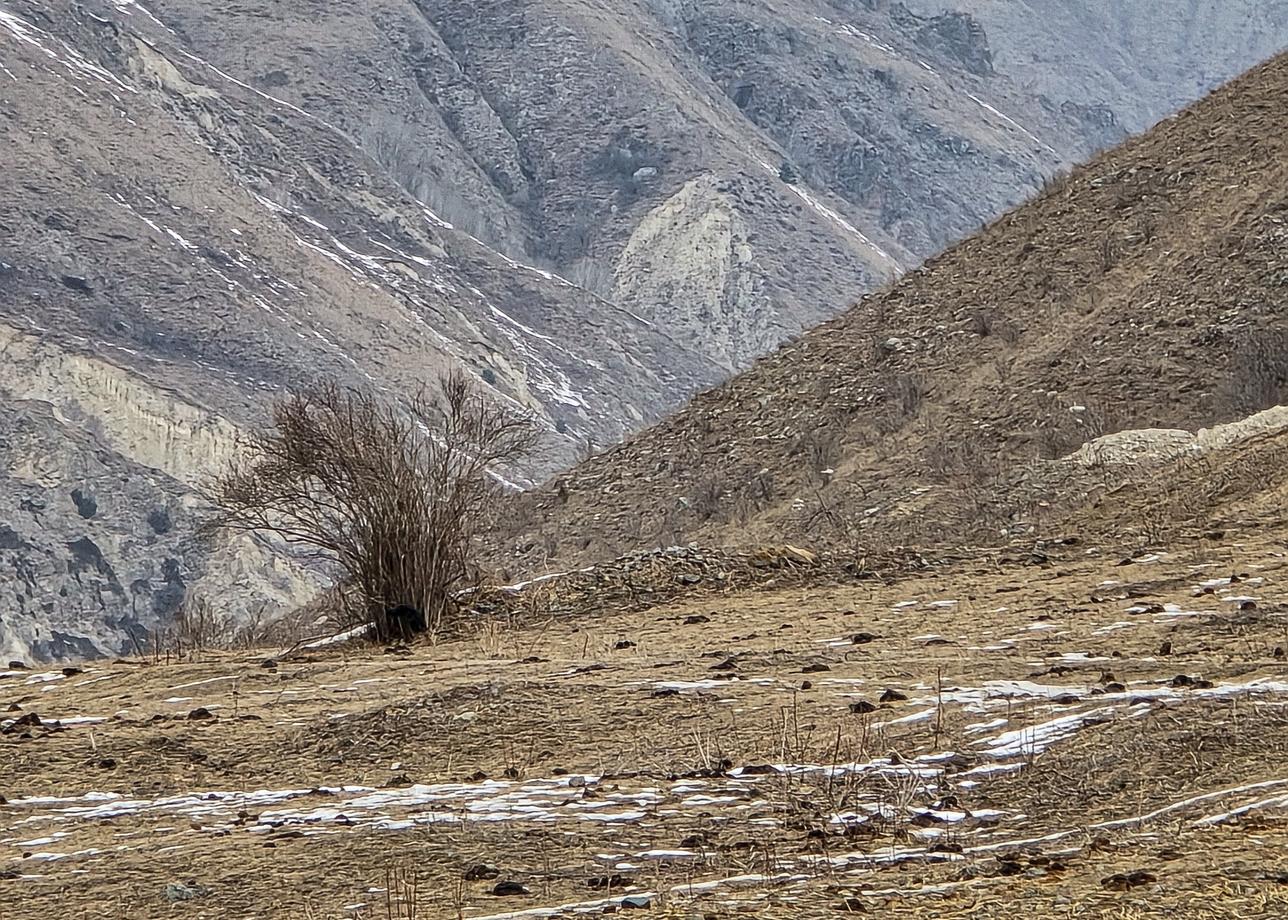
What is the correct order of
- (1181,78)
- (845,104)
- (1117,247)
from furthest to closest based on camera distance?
(1181,78) < (845,104) < (1117,247)

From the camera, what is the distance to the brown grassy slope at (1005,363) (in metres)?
17.8

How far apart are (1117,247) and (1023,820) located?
1552cm

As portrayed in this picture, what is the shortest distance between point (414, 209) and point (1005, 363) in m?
69.5

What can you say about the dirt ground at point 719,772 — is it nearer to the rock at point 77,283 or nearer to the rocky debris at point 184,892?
the rocky debris at point 184,892

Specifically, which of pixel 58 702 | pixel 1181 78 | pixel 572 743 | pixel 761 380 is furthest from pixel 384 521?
pixel 1181 78

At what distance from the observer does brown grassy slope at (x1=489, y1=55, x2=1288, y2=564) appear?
17.8 m

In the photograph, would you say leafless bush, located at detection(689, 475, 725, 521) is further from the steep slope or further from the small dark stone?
the steep slope

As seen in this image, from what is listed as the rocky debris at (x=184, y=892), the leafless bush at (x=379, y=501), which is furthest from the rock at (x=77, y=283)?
the rocky debris at (x=184, y=892)

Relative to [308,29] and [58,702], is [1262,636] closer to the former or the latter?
[58,702]

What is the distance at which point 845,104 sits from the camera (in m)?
115

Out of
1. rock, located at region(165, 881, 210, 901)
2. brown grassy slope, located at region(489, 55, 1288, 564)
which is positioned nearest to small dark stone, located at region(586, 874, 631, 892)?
rock, located at region(165, 881, 210, 901)

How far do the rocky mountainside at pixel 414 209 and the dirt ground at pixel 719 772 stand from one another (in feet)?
137

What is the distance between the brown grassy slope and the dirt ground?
6537mm

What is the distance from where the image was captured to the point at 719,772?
701cm
